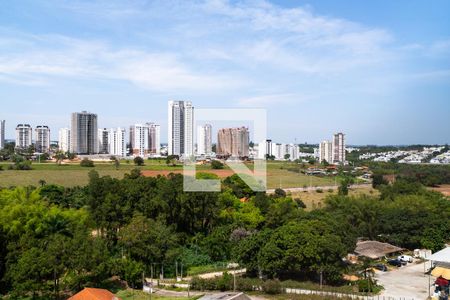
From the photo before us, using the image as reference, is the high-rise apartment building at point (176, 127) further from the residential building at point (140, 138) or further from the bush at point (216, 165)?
the residential building at point (140, 138)

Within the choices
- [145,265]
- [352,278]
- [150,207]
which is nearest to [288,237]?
[352,278]

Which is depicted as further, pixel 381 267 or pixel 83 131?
pixel 83 131

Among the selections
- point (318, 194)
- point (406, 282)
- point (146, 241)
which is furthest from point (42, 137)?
point (406, 282)

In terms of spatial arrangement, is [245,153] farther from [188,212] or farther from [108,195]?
[108,195]

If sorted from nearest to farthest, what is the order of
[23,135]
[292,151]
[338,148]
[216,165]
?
[216,165], [338,148], [23,135], [292,151]

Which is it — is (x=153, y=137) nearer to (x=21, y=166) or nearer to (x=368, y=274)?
(x=21, y=166)

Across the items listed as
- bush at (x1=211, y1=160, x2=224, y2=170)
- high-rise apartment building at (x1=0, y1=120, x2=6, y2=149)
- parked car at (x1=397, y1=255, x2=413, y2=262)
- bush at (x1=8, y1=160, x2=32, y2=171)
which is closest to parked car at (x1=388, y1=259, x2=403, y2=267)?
parked car at (x1=397, y1=255, x2=413, y2=262)

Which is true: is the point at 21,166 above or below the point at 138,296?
above

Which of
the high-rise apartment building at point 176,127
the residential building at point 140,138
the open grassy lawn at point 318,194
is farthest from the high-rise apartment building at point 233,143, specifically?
the residential building at point 140,138
